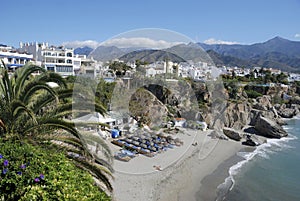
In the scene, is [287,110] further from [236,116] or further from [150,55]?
[150,55]

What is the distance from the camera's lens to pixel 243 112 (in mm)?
30188

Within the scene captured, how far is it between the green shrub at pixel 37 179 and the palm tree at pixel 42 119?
3.08 feet

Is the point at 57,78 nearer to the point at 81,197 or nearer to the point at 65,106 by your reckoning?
the point at 65,106

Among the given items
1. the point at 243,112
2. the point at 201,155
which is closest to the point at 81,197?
the point at 201,155

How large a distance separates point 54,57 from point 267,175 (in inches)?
1291

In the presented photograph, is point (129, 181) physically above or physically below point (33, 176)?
below

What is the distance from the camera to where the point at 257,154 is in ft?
62.9

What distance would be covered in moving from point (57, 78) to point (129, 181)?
7710 mm

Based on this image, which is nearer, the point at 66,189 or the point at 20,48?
the point at 66,189

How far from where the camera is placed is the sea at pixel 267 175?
40.4 feet

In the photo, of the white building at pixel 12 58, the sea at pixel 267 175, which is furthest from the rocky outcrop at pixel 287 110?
the white building at pixel 12 58

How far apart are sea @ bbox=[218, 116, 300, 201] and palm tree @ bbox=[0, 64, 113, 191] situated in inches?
342

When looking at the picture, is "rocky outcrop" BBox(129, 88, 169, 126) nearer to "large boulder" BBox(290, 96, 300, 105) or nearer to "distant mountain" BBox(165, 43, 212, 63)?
"distant mountain" BBox(165, 43, 212, 63)

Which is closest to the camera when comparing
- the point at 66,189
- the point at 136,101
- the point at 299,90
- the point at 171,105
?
the point at 66,189
